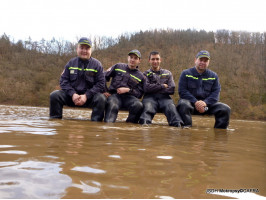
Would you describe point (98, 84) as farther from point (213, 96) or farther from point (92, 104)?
point (213, 96)

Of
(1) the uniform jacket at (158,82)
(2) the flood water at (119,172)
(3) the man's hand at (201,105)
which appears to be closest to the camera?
(2) the flood water at (119,172)

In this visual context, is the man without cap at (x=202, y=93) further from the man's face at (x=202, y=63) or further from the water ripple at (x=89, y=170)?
the water ripple at (x=89, y=170)

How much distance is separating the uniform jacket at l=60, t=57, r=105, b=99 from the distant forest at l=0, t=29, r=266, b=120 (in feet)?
86.0

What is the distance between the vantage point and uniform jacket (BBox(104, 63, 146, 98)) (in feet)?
14.6

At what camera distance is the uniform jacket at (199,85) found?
420cm

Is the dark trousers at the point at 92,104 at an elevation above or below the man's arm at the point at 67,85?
below

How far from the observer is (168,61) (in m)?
43.8

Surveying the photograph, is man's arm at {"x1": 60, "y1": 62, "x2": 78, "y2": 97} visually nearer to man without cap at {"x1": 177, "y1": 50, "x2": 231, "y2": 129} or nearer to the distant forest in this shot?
man without cap at {"x1": 177, "y1": 50, "x2": 231, "y2": 129}

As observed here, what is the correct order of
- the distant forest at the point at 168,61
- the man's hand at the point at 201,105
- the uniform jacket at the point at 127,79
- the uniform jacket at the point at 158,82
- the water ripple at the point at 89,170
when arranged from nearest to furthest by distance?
1. the water ripple at the point at 89,170
2. the man's hand at the point at 201,105
3. the uniform jacket at the point at 158,82
4. the uniform jacket at the point at 127,79
5. the distant forest at the point at 168,61

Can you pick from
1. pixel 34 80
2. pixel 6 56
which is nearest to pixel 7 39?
pixel 6 56

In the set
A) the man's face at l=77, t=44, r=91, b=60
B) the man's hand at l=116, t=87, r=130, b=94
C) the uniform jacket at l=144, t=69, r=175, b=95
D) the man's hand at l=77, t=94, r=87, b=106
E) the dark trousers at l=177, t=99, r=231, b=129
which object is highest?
the man's face at l=77, t=44, r=91, b=60

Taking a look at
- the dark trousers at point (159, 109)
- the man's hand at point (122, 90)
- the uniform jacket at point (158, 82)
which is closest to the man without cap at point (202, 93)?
the dark trousers at point (159, 109)

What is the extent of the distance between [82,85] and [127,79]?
2.96 feet

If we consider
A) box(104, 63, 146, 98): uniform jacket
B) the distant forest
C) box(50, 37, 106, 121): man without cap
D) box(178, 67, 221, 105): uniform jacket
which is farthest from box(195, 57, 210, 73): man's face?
the distant forest
